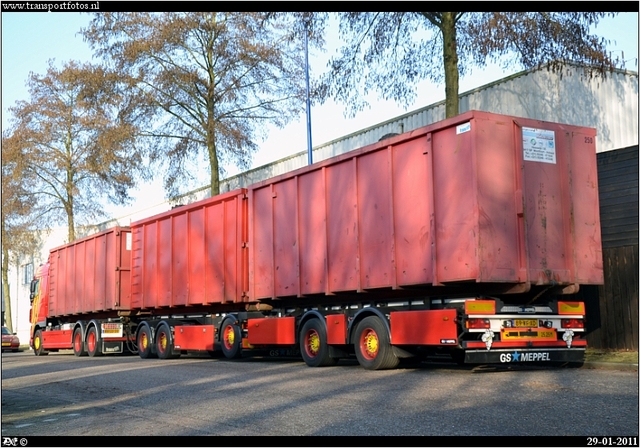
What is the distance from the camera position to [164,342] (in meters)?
21.1

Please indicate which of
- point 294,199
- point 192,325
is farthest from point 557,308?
point 192,325

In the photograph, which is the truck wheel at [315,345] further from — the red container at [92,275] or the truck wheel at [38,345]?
the truck wheel at [38,345]

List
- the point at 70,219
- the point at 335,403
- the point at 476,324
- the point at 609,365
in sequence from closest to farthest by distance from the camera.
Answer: the point at 335,403, the point at 476,324, the point at 609,365, the point at 70,219

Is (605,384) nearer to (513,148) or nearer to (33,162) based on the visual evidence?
(513,148)

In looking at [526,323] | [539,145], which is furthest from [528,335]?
[539,145]

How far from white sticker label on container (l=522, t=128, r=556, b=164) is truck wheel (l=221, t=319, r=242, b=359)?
7.92m

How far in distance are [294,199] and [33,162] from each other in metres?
24.8

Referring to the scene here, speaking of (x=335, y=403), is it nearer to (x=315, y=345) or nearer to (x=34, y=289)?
(x=315, y=345)

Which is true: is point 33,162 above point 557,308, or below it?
above

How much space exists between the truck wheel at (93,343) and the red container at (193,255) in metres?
2.25

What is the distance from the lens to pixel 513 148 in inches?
476

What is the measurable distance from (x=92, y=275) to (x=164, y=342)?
5.39 meters

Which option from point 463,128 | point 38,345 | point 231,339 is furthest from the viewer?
point 38,345

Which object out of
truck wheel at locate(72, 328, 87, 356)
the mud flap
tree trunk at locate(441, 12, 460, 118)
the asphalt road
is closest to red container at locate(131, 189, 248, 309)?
truck wheel at locate(72, 328, 87, 356)
